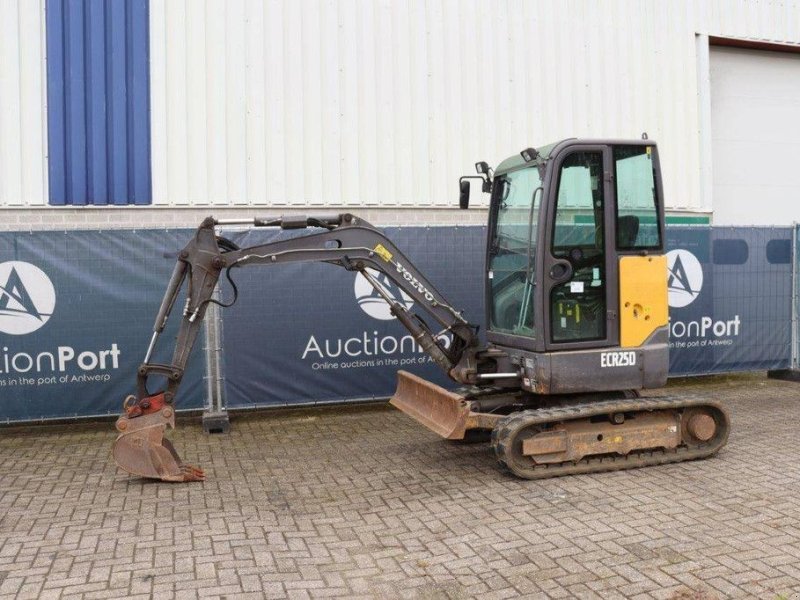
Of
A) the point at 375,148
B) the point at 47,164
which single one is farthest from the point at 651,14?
the point at 47,164

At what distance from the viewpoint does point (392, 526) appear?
5.92 m

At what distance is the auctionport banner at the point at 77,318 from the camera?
902 centimetres

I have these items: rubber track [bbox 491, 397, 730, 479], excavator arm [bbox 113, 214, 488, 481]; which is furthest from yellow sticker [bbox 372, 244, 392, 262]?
rubber track [bbox 491, 397, 730, 479]

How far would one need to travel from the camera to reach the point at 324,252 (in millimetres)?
7188

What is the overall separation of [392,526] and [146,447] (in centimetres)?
239

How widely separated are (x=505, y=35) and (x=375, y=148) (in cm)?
272

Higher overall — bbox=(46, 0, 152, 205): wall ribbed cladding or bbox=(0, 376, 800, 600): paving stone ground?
bbox=(46, 0, 152, 205): wall ribbed cladding

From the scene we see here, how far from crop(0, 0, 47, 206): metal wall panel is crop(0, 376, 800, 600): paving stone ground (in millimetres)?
3552

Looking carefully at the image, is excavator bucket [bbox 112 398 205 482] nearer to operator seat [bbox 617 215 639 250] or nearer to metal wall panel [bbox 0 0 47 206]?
operator seat [bbox 617 215 639 250]

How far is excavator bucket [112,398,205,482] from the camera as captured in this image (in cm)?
693

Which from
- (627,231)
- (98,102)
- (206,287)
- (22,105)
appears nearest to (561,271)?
(627,231)

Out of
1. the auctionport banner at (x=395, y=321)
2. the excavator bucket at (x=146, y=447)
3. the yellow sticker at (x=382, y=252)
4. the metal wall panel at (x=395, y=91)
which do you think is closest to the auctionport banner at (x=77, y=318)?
the auctionport banner at (x=395, y=321)

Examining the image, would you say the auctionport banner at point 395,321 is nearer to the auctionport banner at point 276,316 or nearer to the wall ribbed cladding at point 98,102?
the auctionport banner at point 276,316

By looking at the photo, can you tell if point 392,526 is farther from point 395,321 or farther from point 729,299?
point 729,299
